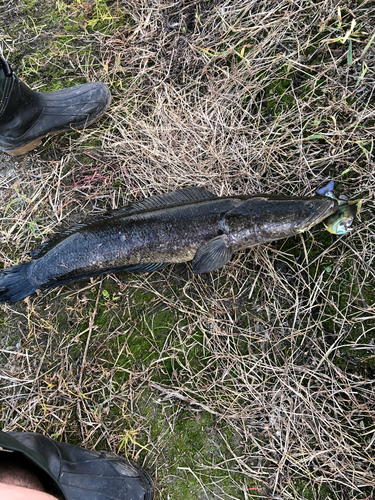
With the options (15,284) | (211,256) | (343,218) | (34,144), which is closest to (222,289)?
(211,256)

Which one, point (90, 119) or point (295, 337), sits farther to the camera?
point (90, 119)

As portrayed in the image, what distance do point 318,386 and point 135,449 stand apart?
1.84m

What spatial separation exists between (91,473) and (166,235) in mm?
2260

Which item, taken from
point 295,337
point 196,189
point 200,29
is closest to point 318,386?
point 295,337

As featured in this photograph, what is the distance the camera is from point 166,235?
293 centimetres

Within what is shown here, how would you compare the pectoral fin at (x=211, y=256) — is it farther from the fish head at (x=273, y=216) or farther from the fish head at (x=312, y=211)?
the fish head at (x=312, y=211)

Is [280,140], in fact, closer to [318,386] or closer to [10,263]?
[318,386]

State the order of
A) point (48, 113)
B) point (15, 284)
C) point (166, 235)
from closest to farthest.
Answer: point (166, 235) → point (15, 284) → point (48, 113)

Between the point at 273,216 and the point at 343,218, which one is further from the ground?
the point at 273,216

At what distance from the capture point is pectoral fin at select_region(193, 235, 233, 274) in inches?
112

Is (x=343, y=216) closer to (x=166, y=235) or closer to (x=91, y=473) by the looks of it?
(x=166, y=235)

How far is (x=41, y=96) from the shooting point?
134 inches

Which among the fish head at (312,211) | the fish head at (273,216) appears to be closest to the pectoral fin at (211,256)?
the fish head at (273,216)

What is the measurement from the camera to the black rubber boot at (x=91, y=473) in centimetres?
275
